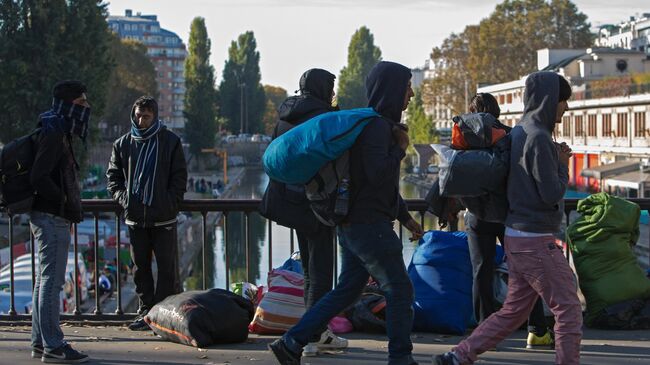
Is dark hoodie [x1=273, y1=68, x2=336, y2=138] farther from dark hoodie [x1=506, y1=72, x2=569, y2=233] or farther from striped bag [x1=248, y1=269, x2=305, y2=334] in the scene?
striped bag [x1=248, y1=269, x2=305, y2=334]

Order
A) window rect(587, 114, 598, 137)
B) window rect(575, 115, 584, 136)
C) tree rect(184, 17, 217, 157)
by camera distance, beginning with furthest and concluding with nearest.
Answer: tree rect(184, 17, 217, 157) → window rect(575, 115, 584, 136) → window rect(587, 114, 598, 137)

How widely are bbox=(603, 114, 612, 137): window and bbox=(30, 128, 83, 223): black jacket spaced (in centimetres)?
6896

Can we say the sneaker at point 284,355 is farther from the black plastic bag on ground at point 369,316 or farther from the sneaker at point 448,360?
the black plastic bag on ground at point 369,316

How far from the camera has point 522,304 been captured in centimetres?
632

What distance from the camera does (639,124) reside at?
2653 inches

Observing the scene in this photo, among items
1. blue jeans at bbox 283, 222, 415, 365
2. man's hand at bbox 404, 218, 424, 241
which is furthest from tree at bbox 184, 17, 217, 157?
blue jeans at bbox 283, 222, 415, 365

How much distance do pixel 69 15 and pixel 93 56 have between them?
230 centimetres

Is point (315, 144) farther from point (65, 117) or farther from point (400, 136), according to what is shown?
point (65, 117)

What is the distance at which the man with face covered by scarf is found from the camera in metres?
6.86

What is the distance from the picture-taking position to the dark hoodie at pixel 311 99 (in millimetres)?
6953

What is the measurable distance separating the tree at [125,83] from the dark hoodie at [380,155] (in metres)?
76.5

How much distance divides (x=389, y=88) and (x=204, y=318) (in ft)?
7.36

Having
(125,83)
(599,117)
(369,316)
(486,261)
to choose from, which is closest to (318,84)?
(486,261)

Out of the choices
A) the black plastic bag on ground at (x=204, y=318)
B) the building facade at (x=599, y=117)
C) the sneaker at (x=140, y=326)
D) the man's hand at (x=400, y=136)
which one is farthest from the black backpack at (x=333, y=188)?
the building facade at (x=599, y=117)
